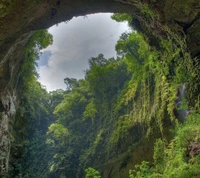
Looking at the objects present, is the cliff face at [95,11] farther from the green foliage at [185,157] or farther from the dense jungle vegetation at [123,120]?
the green foliage at [185,157]

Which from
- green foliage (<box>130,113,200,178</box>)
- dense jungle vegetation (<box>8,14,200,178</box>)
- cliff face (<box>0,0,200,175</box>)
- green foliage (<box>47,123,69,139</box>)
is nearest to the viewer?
green foliage (<box>130,113,200,178</box>)

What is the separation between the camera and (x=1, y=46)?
24.9ft

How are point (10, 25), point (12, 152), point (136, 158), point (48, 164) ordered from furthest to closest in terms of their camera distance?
1. point (48, 164)
2. point (12, 152)
3. point (136, 158)
4. point (10, 25)

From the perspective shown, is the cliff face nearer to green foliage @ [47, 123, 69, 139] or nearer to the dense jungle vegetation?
the dense jungle vegetation

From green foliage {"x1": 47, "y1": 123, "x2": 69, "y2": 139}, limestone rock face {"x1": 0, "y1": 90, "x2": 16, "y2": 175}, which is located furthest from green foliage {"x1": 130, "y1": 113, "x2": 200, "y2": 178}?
green foliage {"x1": 47, "y1": 123, "x2": 69, "y2": 139}

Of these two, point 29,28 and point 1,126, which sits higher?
point 29,28

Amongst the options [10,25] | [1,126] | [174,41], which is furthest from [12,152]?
[174,41]

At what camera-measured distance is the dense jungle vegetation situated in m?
7.70

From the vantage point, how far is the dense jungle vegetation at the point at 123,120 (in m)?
7.70

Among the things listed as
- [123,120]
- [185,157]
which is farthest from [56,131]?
[185,157]

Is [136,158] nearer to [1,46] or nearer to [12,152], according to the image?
[12,152]

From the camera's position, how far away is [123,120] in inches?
696

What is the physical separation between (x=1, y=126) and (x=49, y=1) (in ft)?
22.5

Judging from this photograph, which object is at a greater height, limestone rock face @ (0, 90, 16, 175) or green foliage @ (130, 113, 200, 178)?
limestone rock face @ (0, 90, 16, 175)
